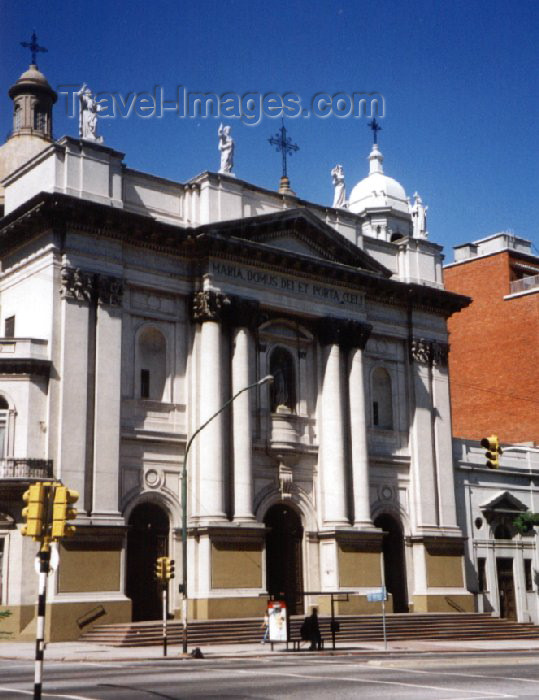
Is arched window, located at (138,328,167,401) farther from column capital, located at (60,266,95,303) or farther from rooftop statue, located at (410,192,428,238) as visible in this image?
rooftop statue, located at (410,192,428,238)

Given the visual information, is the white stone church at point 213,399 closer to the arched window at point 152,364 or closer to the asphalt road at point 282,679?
the arched window at point 152,364

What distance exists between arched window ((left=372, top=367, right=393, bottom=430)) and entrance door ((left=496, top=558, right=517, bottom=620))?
31.3 feet

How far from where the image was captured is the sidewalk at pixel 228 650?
3007 cm

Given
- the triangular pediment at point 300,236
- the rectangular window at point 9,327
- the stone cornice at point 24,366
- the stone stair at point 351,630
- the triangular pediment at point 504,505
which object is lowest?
the stone stair at point 351,630

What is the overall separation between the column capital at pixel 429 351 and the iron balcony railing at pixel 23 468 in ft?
67.9

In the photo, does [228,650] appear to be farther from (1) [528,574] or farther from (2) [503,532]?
(1) [528,574]

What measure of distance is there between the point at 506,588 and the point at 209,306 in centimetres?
2202

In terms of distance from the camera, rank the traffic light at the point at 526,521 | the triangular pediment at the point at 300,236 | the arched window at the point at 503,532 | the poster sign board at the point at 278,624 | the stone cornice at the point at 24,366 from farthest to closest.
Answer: the arched window at the point at 503,532
the traffic light at the point at 526,521
the triangular pediment at the point at 300,236
the stone cornice at the point at 24,366
the poster sign board at the point at 278,624

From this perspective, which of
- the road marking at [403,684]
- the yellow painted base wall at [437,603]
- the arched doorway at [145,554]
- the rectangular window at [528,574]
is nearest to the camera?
the road marking at [403,684]

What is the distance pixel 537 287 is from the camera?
61969mm

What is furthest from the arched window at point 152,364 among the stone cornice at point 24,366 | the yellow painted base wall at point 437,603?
the yellow painted base wall at point 437,603

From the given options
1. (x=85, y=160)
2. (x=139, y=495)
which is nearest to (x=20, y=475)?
(x=139, y=495)

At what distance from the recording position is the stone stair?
35.4 meters

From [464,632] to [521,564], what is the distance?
1042cm
